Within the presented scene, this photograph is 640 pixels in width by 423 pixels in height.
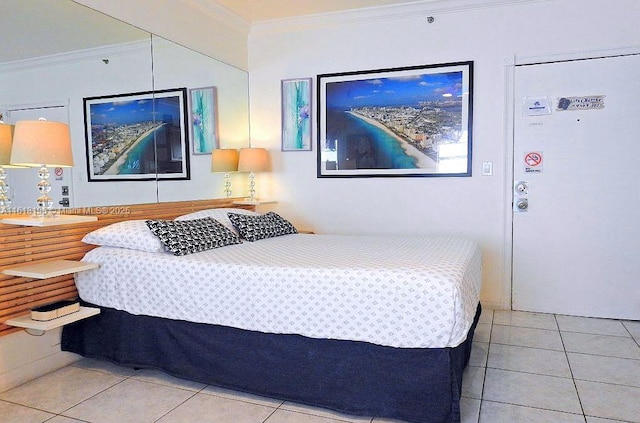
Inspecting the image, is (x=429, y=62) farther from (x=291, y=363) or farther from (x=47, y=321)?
(x=47, y=321)

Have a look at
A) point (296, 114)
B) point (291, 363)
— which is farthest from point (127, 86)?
point (291, 363)

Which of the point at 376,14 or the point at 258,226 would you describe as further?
the point at 376,14

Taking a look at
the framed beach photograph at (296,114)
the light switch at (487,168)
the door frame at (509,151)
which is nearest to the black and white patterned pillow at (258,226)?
the framed beach photograph at (296,114)

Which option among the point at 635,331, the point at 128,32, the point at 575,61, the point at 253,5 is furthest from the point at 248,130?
the point at 635,331

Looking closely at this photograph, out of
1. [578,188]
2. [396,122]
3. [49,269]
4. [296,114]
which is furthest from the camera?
[296,114]

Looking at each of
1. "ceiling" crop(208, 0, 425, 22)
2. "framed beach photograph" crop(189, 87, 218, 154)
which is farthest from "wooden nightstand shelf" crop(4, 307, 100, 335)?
"ceiling" crop(208, 0, 425, 22)

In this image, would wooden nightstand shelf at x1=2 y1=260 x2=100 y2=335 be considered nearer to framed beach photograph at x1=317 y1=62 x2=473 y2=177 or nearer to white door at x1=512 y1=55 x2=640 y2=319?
framed beach photograph at x1=317 y1=62 x2=473 y2=177

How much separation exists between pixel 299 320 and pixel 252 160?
221cm

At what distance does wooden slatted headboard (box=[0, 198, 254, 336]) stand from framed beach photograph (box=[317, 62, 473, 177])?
191cm

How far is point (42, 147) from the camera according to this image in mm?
2270

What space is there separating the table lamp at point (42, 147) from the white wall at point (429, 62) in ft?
7.18

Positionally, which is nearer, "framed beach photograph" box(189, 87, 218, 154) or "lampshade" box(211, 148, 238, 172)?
"framed beach photograph" box(189, 87, 218, 154)

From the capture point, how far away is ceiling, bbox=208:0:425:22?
3.73 m

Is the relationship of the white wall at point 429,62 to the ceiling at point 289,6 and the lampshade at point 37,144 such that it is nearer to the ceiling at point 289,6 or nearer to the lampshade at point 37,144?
the ceiling at point 289,6
